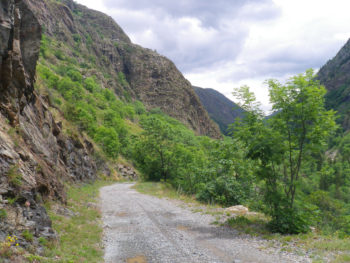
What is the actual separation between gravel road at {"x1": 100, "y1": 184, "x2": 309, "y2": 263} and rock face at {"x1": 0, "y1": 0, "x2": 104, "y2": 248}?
8.82 feet

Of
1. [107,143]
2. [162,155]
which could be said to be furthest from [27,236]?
[107,143]

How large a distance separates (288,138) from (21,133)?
11859 mm

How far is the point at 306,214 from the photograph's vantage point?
9.81 metres

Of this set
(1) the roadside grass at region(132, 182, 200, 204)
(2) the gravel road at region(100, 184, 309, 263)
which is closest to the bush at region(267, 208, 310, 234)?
(2) the gravel road at region(100, 184, 309, 263)

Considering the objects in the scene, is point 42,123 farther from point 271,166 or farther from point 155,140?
point 155,140

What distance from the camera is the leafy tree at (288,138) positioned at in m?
9.57

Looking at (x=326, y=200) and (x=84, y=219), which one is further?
(x=326, y=200)

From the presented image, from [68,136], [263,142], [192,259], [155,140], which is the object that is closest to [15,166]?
[192,259]

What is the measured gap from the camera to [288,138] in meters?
10.4

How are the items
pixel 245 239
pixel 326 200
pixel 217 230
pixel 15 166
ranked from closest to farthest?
pixel 15 166 → pixel 245 239 → pixel 217 230 → pixel 326 200

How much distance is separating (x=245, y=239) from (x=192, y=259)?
288 centimetres

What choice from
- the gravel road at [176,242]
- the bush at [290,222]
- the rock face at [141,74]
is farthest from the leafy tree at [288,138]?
the rock face at [141,74]

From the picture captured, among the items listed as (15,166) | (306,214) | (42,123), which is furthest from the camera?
(42,123)

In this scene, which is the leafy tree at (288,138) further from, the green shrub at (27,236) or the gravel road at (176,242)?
the green shrub at (27,236)
